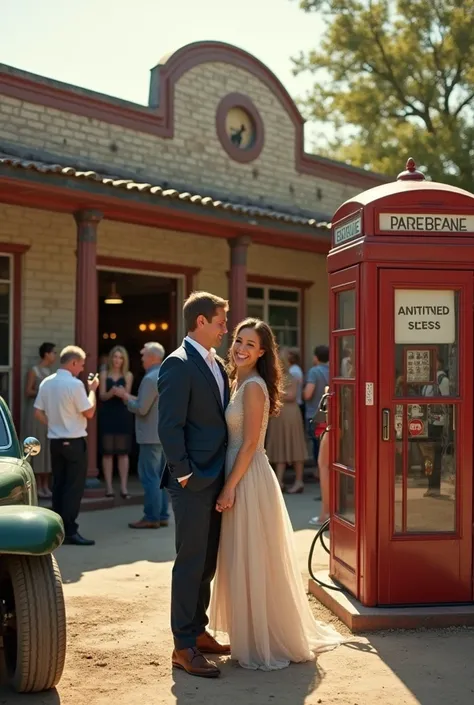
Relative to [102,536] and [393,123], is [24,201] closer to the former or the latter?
[102,536]

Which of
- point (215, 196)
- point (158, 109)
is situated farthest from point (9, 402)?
point (158, 109)

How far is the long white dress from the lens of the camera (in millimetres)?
4953

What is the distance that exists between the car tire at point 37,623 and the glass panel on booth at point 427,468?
228 centimetres

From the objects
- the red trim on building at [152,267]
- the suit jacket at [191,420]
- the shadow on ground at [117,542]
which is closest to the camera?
the suit jacket at [191,420]

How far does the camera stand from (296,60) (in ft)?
97.0

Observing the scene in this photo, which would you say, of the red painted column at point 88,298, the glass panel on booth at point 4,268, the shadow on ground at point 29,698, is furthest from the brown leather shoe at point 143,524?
the shadow on ground at point 29,698

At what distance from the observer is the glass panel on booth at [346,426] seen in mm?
6082

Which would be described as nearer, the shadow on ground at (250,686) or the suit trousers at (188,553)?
the shadow on ground at (250,686)

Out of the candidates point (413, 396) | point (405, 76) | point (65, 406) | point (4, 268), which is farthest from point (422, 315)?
point (405, 76)

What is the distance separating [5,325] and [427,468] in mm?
6877

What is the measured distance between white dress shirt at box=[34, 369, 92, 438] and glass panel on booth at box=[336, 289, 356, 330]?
2.91 m

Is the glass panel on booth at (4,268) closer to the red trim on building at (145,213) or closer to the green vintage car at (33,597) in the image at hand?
the red trim on building at (145,213)

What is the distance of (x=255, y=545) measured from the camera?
4.97 metres

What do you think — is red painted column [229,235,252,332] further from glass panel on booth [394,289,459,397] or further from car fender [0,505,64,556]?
car fender [0,505,64,556]
